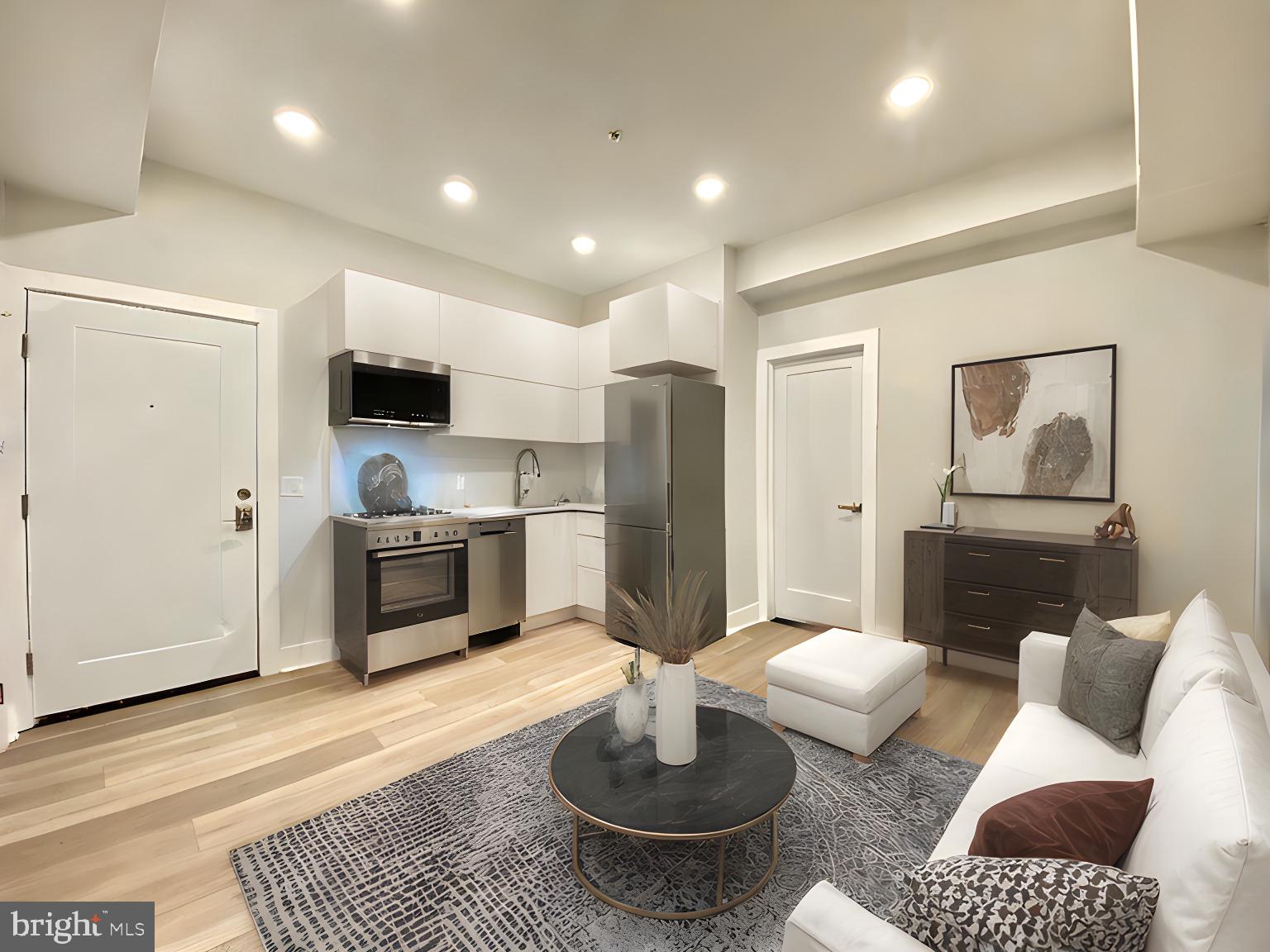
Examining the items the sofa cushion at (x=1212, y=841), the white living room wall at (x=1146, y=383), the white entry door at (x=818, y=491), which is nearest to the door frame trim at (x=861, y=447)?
the white entry door at (x=818, y=491)

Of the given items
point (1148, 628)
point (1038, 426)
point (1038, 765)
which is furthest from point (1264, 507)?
point (1038, 765)

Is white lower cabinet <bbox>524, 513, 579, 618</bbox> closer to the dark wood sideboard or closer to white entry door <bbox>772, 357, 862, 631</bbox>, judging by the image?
white entry door <bbox>772, 357, 862, 631</bbox>

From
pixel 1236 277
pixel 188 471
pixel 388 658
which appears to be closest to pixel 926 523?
pixel 1236 277

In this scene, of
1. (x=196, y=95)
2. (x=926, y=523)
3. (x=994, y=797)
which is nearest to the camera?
(x=994, y=797)

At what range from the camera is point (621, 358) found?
4219 millimetres

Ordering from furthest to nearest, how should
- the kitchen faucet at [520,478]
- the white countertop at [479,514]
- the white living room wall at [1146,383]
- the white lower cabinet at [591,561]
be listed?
the kitchen faucet at [520,478], the white lower cabinet at [591,561], the white countertop at [479,514], the white living room wall at [1146,383]

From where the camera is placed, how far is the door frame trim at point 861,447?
3.93m

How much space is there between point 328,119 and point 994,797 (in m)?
3.75

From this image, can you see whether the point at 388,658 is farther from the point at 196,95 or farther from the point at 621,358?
the point at 196,95

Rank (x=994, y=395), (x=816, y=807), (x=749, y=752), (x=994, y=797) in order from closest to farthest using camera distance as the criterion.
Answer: (x=994, y=797) → (x=749, y=752) → (x=816, y=807) → (x=994, y=395)

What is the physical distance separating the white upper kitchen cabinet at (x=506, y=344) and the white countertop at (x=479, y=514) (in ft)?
3.43

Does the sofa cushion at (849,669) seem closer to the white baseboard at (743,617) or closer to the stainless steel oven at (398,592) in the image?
the white baseboard at (743,617)

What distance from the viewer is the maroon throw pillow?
3.20 feet

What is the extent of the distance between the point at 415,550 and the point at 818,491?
2.97m
